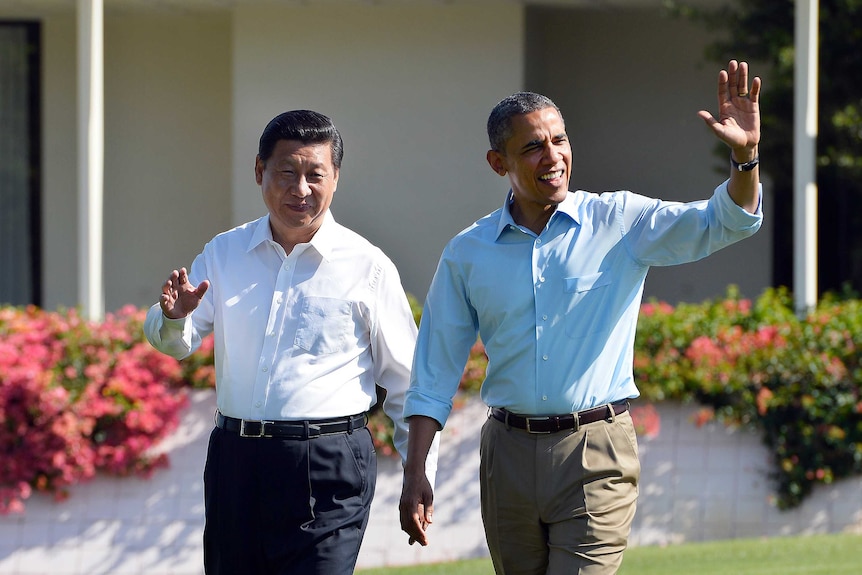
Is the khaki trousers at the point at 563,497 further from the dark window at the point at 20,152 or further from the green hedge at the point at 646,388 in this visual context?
the dark window at the point at 20,152

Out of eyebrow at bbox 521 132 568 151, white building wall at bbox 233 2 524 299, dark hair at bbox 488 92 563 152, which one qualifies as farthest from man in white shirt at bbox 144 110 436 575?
white building wall at bbox 233 2 524 299

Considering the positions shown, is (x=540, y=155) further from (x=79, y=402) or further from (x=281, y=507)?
(x=79, y=402)

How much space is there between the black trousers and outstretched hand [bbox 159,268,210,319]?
1.40 ft

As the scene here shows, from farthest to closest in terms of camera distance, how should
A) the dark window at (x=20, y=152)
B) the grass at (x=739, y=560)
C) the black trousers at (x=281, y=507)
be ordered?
the dark window at (x=20, y=152) → the grass at (x=739, y=560) → the black trousers at (x=281, y=507)

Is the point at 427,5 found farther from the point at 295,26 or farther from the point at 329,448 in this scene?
the point at 329,448

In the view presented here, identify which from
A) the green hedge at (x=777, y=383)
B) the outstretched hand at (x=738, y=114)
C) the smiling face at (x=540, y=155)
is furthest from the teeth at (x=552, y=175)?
the green hedge at (x=777, y=383)

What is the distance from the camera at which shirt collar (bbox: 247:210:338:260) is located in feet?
13.6

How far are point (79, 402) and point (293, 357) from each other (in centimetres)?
382

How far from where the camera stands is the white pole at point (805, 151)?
8.52 meters

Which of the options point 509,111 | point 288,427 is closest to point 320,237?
point 288,427

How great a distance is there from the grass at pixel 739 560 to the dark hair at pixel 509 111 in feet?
12.2

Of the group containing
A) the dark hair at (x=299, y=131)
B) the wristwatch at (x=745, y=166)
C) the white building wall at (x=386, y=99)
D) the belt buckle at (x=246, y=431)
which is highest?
the white building wall at (x=386, y=99)

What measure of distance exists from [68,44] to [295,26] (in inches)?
96.7

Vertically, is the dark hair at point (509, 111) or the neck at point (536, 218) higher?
the dark hair at point (509, 111)
